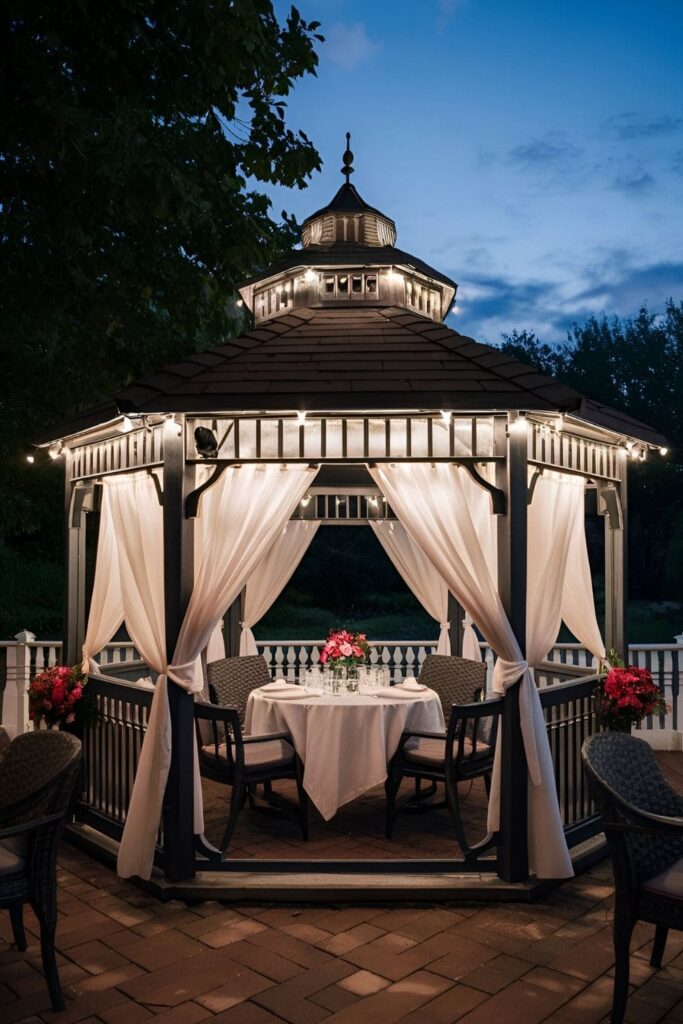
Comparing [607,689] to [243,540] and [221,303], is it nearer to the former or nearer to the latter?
[243,540]

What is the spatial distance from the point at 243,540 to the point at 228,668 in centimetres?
241

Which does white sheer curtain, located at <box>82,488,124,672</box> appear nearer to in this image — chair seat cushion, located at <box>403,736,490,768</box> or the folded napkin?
the folded napkin

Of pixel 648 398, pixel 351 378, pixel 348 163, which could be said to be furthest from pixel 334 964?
pixel 648 398

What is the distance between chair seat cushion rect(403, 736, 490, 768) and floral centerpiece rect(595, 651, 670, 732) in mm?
916

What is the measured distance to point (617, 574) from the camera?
20.9ft

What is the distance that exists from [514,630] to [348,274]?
10.4 ft

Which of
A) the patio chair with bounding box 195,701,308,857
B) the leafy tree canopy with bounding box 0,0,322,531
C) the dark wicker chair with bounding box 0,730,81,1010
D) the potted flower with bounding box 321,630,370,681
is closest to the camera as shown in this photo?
the dark wicker chair with bounding box 0,730,81,1010

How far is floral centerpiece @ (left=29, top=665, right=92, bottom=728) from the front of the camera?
5.76 m

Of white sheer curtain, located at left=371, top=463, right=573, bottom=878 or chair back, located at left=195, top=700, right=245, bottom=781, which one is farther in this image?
chair back, located at left=195, top=700, right=245, bottom=781

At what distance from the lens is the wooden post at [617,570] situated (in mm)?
6262

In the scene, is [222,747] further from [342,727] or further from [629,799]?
[629,799]

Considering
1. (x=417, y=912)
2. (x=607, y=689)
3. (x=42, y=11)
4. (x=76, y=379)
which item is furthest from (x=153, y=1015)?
(x=76, y=379)

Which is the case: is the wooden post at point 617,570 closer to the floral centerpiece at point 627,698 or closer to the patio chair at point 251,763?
the floral centerpiece at point 627,698

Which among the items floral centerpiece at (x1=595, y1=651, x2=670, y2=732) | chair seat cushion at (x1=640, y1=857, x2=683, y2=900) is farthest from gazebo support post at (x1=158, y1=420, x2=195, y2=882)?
floral centerpiece at (x1=595, y1=651, x2=670, y2=732)
